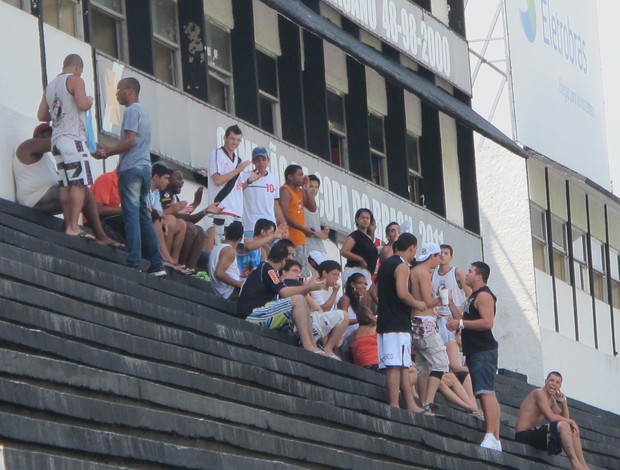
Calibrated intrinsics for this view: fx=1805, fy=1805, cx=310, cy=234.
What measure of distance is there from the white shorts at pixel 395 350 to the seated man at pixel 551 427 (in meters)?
2.57

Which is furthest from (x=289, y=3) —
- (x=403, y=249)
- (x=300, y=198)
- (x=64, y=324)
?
(x=64, y=324)

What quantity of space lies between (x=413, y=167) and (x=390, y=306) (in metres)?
11.7

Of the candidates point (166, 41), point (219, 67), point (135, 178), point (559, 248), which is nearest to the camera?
point (135, 178)

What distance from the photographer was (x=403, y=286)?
13.4 metres

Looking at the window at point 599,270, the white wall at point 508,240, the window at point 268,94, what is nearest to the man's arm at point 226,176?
the window at point 268,94

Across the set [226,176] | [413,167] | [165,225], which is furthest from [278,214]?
[413,167]

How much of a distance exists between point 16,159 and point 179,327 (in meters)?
2.57

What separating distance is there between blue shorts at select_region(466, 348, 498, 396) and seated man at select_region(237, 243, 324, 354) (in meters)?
1.66

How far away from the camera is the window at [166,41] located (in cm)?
1811

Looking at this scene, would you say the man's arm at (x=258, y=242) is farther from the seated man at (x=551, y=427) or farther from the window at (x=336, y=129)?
the window at (x=336, y=129)

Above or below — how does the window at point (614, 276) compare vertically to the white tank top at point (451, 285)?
above

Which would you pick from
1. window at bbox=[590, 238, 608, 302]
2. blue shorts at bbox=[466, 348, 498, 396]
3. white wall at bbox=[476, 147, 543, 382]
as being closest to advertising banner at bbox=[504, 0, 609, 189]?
white wall at bbox=[476, 147, 543, 382]

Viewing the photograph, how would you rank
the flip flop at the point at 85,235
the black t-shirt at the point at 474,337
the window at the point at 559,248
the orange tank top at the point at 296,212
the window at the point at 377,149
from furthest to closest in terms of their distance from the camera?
the window at the point at 559,248 → the window at the point at 377,149 → the orange tank top at the point at 296,212 → the black t-shirt at the point at 474,337 → the flip flop at the point at 85,235

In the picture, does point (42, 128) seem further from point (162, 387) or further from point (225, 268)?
point (162, 387)
